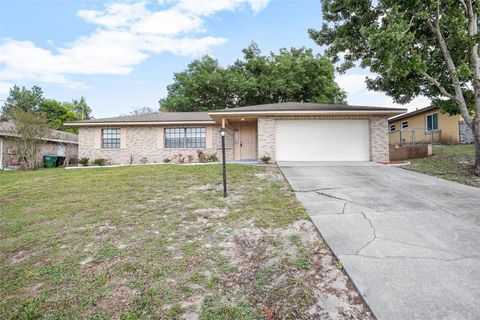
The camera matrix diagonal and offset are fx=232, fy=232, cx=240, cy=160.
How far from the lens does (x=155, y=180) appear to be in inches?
294

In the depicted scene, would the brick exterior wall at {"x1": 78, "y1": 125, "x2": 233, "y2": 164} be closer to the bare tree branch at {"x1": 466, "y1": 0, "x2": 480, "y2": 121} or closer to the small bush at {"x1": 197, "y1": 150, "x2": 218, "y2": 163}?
the small bush at {"x1": 197, "y1": 150, "x2": 218, "y2": 163}

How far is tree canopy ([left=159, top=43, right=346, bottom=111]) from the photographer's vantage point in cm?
2148

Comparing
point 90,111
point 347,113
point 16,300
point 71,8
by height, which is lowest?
point 16,300

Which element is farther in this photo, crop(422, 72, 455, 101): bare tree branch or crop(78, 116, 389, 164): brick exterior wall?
crop(78, 116, 389, 164): brick exterior wall

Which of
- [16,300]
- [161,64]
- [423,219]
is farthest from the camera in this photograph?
[161,64]

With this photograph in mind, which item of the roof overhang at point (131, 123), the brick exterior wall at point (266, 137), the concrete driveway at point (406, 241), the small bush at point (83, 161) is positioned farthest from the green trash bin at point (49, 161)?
the concrete driveway at point (406, 241)

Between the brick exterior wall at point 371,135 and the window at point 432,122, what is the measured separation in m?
8.05

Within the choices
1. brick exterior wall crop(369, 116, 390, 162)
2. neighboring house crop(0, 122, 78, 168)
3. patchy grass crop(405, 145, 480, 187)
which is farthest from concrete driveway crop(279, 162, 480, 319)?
neighboring house crop(0, 122, 78, 168)

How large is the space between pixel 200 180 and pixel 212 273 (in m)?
4.85

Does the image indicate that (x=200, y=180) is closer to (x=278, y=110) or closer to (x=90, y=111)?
(x=278, y=110)

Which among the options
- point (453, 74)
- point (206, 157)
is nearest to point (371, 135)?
point (453, 74)

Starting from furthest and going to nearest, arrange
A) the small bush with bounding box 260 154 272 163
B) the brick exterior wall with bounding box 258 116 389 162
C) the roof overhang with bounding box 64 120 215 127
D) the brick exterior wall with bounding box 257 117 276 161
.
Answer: the roof overhang with bounding box 64 120 215 127
the brick exterior wall with bounding box 257 117 276 161
the brick exterior wall with bounding box 258 116 389 162
the small bush with bounding box 260 154 272 163

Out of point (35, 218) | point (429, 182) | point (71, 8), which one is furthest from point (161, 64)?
point (429, 182)

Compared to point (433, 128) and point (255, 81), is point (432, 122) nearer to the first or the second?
point (433, 128)
